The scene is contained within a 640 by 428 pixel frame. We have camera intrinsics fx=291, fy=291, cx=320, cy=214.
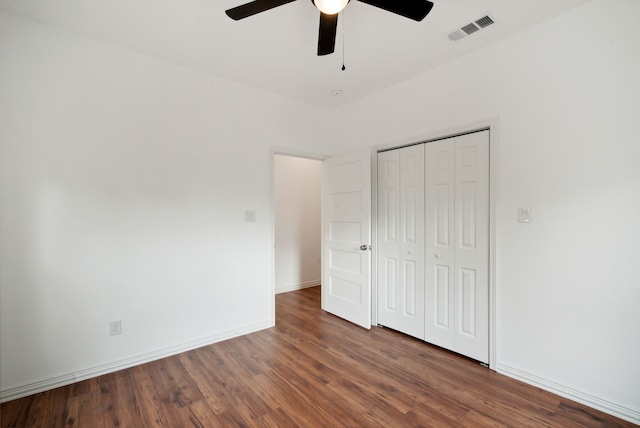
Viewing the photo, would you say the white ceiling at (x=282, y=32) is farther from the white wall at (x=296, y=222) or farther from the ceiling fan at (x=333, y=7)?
the white wall at (x=296, y=222)

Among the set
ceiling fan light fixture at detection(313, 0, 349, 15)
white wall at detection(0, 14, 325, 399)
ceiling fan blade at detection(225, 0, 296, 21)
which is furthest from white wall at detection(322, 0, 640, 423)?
white wall at detection(0, 14, 325, 399)

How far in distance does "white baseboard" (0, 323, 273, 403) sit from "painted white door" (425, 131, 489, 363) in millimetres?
2087

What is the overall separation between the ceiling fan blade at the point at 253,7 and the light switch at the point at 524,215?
2197 mm

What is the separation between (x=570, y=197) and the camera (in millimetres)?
2066

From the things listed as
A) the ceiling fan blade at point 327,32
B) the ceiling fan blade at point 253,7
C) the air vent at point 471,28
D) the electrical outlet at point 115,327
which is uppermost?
the air vent at point 471,28

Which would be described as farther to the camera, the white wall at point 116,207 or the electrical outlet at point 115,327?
the electrical outlet at point 115,327

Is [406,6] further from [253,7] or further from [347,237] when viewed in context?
[347,237]

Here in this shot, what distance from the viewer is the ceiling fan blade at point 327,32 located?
1693 millimetres

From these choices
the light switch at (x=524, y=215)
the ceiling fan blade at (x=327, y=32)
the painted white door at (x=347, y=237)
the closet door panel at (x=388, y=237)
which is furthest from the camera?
the painted white door at (x=347, y=237)

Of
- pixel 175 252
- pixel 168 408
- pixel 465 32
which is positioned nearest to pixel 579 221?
pixel 465 32

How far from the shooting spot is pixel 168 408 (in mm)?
1998

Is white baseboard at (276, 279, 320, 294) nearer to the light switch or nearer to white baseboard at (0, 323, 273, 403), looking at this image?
white baseboard at (0, 323, 273, 403)

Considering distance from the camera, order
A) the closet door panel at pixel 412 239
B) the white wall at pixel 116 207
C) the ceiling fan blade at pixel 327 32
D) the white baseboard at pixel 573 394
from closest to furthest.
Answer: the ceiling fan blade at pixel 327 32
the white baseboard at pixel 573 394
the white wall at pixel 116 207
the closet door panel at pixel 412 239

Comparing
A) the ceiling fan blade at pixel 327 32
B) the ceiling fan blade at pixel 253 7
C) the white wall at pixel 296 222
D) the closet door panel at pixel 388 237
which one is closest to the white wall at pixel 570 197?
the closet door panel at pixel 388 237
